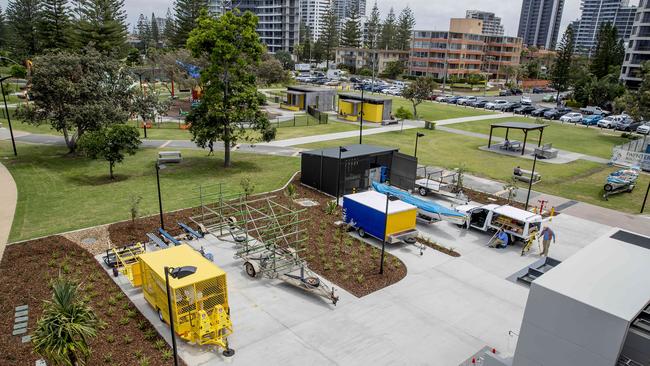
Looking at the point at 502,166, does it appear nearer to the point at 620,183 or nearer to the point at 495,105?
the point at 620,183

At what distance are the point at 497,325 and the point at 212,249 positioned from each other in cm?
1170

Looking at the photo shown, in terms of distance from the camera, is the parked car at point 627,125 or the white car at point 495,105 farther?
the white car at point 495,105

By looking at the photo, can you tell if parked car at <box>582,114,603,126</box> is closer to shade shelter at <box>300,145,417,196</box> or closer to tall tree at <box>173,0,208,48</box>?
shade shelter at <box>300,145,417,196</box>

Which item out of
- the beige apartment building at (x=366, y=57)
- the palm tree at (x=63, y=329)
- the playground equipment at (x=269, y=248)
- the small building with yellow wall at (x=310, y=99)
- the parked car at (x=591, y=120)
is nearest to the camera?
the palm tree at (x=63, y=329)

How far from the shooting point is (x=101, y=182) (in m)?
26.8

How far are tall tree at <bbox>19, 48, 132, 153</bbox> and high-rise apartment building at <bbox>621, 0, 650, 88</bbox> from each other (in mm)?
86297

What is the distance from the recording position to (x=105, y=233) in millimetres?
19688

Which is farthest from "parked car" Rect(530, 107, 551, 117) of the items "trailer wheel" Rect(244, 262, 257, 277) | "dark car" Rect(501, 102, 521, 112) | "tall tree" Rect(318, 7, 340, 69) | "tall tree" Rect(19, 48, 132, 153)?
"tall tree" Rect(318, 7, 340, 69)

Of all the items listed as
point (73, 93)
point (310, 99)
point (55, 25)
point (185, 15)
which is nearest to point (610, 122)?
point (310, 99)

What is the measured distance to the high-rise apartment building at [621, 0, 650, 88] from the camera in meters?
78.4

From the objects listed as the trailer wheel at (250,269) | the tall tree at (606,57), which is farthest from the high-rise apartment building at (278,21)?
the trailer wheel at (250,269)

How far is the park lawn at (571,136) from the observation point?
142ft

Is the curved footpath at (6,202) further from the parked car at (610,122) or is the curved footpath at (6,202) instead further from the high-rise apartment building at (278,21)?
the high-rise apartment building at (278,21)

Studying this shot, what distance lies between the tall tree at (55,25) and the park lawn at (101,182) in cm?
4649
